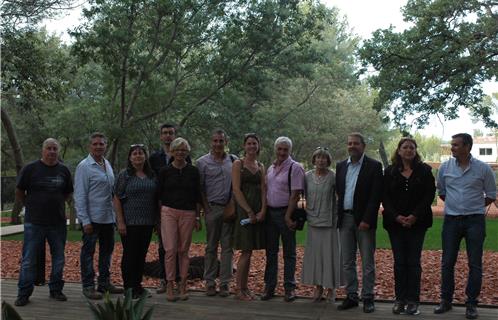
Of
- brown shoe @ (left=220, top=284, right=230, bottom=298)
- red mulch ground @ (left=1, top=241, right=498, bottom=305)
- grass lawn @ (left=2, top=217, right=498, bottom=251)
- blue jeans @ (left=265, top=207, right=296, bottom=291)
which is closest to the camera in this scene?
blue jeans @ (left=265, top=207, right=296, bottom=291)

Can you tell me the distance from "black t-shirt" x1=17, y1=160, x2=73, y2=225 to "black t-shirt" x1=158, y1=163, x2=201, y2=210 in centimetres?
116

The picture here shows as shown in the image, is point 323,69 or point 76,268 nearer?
point 76,268

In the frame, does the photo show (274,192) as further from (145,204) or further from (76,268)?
(76,268)

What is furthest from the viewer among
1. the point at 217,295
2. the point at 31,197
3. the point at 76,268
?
the point at 76,268

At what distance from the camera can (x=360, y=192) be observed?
562 cm

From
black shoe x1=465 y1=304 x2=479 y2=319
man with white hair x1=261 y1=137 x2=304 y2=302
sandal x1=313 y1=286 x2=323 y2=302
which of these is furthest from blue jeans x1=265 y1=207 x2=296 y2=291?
black shoe x1=465 y1=304 x2=479 y2=319

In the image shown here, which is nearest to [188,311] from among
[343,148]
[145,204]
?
[145,204]

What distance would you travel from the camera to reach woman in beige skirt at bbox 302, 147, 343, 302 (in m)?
5.97

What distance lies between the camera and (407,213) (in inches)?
216

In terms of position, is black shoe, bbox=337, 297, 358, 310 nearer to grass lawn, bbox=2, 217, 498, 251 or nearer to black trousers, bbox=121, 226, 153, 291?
black trousers, bbox=121, 226, 153, 291

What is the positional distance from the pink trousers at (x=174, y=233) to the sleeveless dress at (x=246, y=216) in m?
0.56

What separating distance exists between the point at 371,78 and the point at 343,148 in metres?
18.5

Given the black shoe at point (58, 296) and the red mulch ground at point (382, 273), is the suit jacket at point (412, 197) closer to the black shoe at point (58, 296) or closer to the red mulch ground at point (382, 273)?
the red mulch ground at point (382, 273)

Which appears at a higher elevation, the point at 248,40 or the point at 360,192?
the point at 248,40
